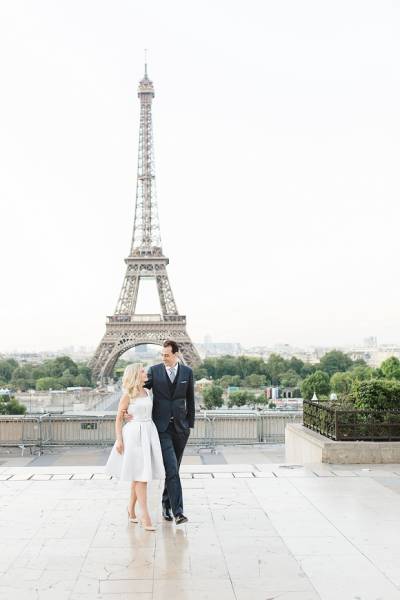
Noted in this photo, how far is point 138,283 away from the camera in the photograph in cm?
7606

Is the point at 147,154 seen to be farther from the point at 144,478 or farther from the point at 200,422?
the point at 144,478

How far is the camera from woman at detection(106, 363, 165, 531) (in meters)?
6.80

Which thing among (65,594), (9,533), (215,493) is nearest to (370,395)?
(215,493)

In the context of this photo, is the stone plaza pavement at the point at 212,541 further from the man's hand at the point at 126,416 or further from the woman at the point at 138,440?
the man's hand at the point at 126,416

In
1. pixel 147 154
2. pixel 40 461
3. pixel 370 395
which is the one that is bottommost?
pixel 40 461

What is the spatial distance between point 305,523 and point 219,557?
135cm

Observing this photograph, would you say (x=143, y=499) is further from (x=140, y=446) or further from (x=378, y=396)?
(x=378, y=396)

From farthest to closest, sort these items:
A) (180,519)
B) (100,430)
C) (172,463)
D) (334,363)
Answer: (334,363)
(100,430)
(172,463)
(180,519)

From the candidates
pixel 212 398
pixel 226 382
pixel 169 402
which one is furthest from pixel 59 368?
pixel 169 402

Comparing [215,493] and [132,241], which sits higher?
[132,241]

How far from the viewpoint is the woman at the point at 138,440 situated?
680 centimetres

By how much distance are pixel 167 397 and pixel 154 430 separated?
35cm

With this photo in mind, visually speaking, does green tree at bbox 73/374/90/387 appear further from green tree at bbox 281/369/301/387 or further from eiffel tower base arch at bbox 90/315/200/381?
green tree at bbox 281/369/301/387

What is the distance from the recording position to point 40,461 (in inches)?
677
